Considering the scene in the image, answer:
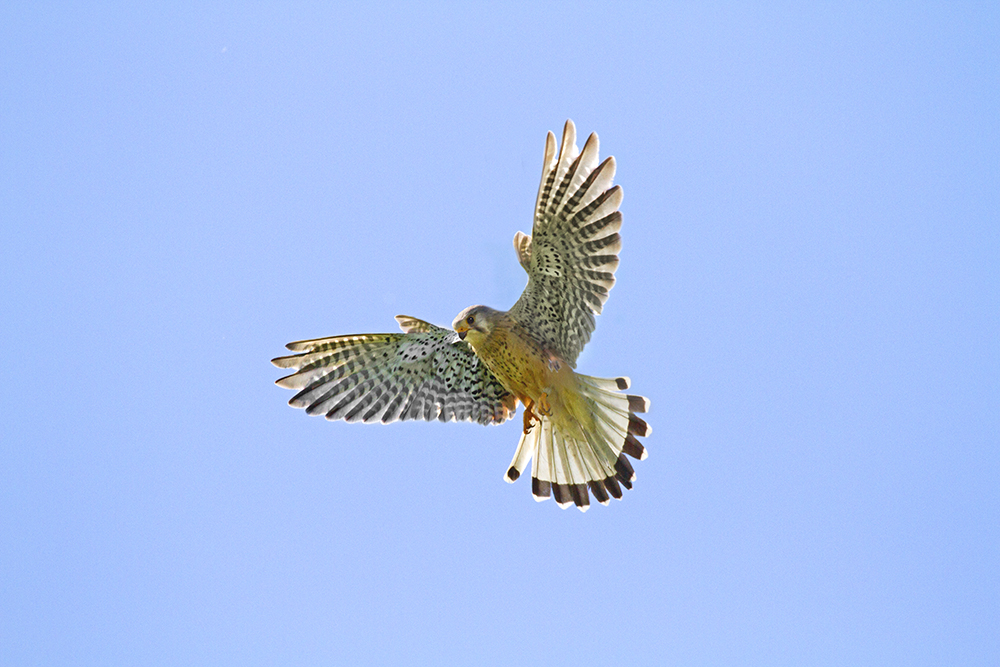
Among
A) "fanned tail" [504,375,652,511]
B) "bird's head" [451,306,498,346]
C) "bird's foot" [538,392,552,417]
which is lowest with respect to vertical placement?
"fanned tail" [504,375,652,511]

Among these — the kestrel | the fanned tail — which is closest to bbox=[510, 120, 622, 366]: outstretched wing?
the kestrel

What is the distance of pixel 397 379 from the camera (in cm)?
766

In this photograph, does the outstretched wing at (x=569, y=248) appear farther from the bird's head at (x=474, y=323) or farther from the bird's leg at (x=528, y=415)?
the bird's leg at (x=528, y=415)

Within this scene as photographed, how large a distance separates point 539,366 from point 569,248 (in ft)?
3.31

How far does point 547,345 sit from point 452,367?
979 millimetres

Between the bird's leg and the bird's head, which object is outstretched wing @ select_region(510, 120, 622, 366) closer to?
the bird's head

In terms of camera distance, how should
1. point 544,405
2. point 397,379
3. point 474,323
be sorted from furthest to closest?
point 397,379
point 544,405
point 474,323

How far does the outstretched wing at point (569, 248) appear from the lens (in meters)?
6.33

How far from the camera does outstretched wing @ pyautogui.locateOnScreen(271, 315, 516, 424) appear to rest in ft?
24.3

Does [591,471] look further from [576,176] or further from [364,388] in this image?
[576,176]

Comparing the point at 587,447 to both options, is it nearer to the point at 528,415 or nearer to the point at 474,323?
the point at 528,415

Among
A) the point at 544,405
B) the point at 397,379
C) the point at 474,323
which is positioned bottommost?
the point at 544,405

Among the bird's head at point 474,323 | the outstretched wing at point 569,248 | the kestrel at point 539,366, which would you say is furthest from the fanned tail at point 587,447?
the bird's head at point 474,323

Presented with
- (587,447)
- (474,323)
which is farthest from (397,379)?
(587,447)
